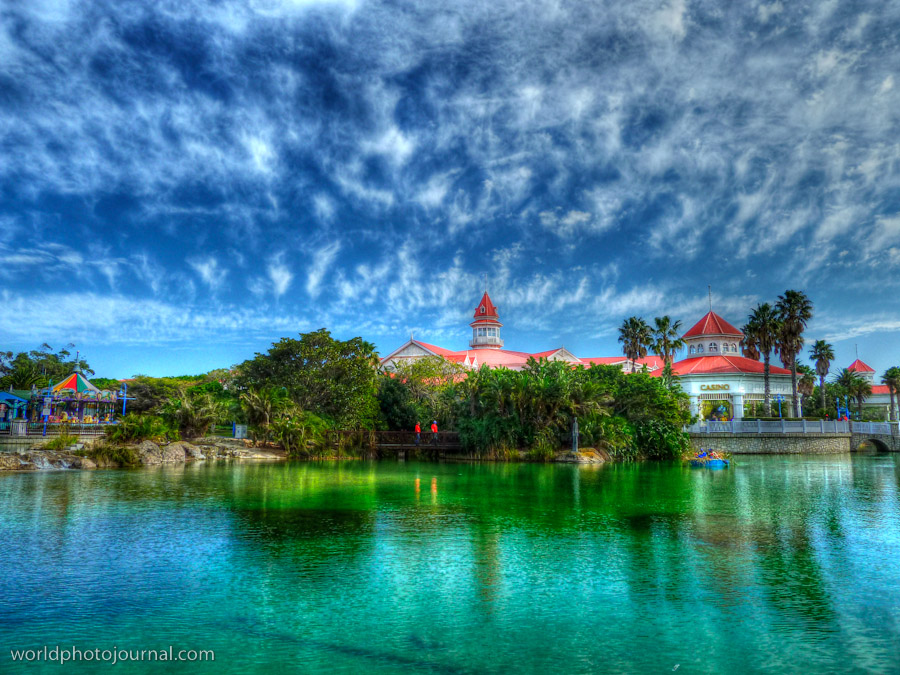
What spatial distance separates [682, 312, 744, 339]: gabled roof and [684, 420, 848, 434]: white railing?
26.4 metres

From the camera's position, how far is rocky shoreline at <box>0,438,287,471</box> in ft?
78.1

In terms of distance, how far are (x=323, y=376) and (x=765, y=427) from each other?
100.0ft

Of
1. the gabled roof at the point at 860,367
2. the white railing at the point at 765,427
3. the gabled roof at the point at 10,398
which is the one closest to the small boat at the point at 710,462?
the white railing at the point at 765,427

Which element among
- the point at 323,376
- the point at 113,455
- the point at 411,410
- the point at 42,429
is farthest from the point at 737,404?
the point at 42,429

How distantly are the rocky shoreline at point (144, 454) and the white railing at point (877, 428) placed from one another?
134 ft

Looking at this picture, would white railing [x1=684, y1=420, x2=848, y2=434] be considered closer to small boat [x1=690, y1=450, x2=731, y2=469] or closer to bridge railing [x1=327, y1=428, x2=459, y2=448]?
small boat [x1=690, y1=450, x2=731, y2=469]

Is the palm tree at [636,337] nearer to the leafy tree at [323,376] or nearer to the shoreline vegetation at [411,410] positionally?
the shoreline vegetation at [411,410]

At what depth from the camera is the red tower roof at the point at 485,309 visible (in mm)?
76812

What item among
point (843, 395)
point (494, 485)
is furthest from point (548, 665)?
point (843, 395)

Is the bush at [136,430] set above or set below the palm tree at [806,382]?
below

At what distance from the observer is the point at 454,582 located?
8.30m

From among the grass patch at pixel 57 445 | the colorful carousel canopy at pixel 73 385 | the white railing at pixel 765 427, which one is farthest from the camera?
the white railing at pixel 765 427

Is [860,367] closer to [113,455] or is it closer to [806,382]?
[806,382]
